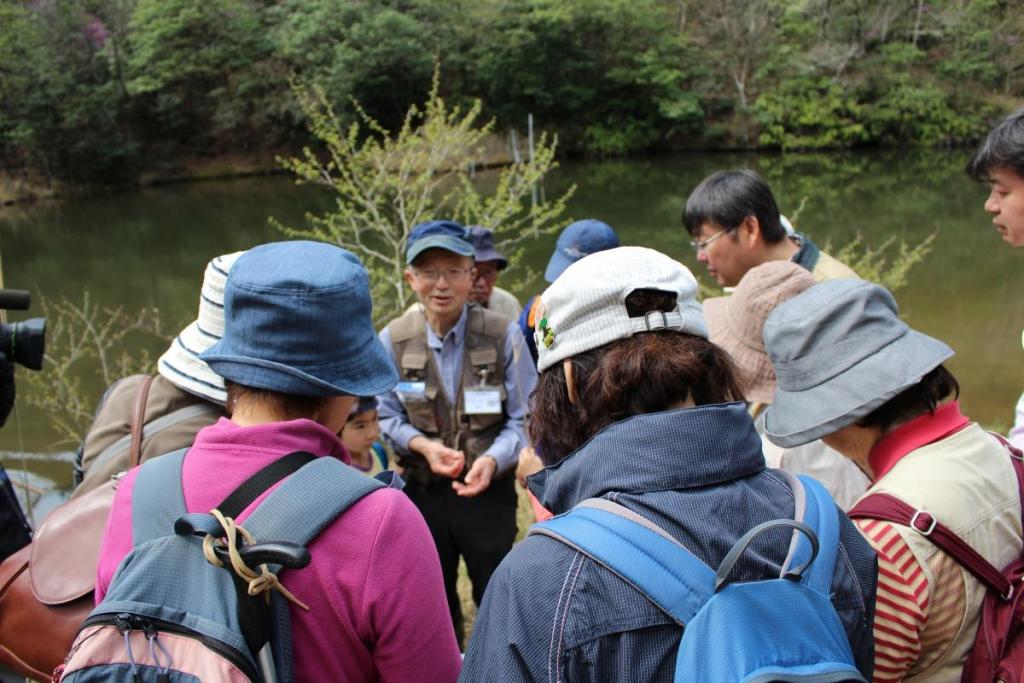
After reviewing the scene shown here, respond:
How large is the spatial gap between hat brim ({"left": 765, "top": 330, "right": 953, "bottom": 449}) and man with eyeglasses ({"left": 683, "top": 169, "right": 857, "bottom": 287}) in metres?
1.26

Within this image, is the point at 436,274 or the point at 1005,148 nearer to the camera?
the point at 1005,148

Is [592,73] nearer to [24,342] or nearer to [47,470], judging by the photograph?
[47,470]

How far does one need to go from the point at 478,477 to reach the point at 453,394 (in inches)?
12.4

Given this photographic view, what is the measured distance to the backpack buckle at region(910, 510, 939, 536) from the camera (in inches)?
44.5

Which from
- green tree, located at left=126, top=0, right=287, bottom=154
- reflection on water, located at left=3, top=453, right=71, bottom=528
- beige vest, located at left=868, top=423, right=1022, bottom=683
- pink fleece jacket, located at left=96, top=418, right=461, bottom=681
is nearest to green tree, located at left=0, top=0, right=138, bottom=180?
green tree, located at left=126, top=0, right=287, bottom=154

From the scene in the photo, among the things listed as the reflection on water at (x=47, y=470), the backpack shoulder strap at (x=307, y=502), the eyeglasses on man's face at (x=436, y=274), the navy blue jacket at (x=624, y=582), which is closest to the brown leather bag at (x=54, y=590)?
the backpack shoulder strap at (x=307, y=502)

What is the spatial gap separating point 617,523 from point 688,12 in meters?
31.2

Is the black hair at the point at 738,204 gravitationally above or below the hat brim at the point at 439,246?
above

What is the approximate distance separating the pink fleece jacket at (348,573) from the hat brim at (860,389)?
2.17ft

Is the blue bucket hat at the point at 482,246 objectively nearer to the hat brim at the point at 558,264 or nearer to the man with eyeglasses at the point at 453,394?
the hat brim at the point at 558,264

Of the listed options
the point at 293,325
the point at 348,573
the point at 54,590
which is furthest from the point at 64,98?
the point at 348,573

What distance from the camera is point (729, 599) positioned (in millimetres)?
841

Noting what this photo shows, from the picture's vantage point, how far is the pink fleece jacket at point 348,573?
106 centimetres

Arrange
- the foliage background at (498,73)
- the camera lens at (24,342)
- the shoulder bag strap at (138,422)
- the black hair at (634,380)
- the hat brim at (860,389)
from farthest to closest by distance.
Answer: the foliage background at (498,73) < the camera lens at (24,342) < the shoulder bag strap at (138,422) < the hat brim at (860,389) < the black hair at (634,380)
